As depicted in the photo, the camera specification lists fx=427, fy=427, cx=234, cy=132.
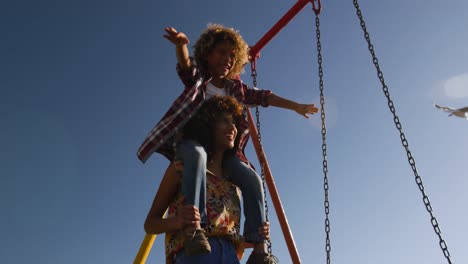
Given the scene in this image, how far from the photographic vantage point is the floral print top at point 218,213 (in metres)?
2.39

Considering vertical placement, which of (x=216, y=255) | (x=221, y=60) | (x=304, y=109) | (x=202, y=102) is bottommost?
(x=216, y=255)

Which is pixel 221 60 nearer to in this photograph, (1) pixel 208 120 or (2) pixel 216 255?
(1) pixel 208 120

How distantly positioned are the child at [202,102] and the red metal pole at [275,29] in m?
2.37

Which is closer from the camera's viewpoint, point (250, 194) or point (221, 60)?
point (250, 194)

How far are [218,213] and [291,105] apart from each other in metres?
1.56

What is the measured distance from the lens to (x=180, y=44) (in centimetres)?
288

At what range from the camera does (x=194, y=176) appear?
94.6 inches

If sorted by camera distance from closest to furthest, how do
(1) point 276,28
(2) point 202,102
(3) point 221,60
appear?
(2) point 202,102 < (3) point 221,60 < (1) point 276,28

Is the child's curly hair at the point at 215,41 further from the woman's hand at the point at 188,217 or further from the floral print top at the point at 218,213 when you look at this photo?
the woman's hand at the point at 188,217

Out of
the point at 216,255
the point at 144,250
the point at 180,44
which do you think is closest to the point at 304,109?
the point at 180,44

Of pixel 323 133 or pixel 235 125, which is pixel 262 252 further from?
pixel 323 133

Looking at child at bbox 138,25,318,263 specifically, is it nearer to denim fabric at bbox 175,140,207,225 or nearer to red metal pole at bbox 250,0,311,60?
denim fabric at bbox 175,140,207,225

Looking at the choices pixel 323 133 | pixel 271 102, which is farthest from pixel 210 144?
pixel 323 133

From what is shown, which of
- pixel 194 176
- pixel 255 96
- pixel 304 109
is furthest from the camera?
pixel 304 109
